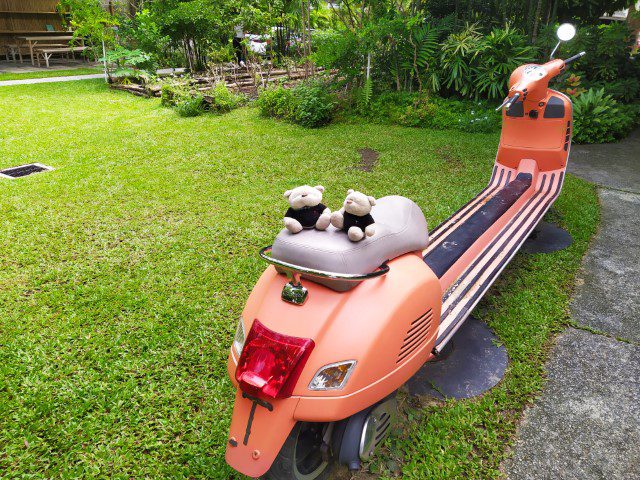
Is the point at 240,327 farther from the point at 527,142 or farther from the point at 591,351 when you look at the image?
the point at 527,142

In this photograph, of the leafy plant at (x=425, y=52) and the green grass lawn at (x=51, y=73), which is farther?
the green grass lawn at (x=51, y=73)

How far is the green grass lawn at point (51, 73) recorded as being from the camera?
1110 centimetres

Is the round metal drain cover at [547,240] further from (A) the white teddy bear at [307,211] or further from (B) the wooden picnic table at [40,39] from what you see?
(B) the wooden picnic table at [40,39]

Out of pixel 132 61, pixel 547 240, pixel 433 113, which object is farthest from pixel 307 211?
pixel 132 61

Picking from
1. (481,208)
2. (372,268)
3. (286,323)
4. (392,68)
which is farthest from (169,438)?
(392,68)

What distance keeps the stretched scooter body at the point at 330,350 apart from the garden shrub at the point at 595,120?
6.27 meters

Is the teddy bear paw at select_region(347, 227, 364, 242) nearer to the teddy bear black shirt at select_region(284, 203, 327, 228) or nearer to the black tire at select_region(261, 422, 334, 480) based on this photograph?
the teddy bear black shirt at select_region(284, 203, 327, 228)

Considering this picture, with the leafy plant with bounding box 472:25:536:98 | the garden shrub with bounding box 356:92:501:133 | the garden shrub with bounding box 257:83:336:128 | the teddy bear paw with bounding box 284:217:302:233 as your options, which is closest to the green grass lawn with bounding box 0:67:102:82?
the garden shrub with bounding box 257:83:336:128

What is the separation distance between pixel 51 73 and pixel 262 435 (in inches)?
527

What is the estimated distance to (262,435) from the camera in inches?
62.6

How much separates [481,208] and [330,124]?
4583mm

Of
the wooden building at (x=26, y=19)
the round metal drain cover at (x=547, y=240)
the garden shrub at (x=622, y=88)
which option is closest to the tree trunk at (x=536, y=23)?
the garden shrub at (x=622, y=88)

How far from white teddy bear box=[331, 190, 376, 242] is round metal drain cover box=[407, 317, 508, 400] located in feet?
3.45

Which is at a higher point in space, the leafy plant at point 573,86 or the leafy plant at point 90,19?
the leafy plant at point 90,19
